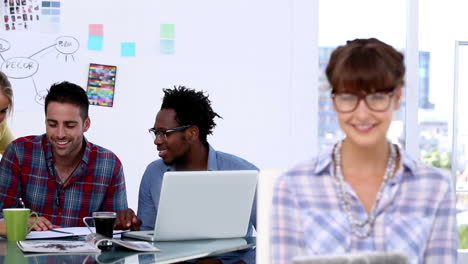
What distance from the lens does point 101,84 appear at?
14.3 ft

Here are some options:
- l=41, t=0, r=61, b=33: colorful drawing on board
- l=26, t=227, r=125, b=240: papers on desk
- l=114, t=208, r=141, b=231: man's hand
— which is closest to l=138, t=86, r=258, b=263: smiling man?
l=114, t=208, r=141, b=231: man's hand

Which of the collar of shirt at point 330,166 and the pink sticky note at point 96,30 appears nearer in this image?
the collar of shirt at point 330,166

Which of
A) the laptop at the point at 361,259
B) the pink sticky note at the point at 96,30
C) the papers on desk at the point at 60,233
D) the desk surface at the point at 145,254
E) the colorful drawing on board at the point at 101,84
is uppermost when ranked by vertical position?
the pink sticky note at the point at 96,30

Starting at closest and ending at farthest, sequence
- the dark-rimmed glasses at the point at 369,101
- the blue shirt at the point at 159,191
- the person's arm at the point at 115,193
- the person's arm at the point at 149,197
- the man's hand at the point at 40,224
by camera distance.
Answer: the dark-rimmed glasses at the point at 369,101, the man's hand at the point at 40,224, the blue shirt at the point at 159,191, the person's arm at the point at 149,197, the person's arm at the point at 115,193

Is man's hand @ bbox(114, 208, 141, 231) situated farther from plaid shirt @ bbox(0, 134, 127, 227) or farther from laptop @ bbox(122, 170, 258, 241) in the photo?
plaid shirt @ bbox(0, 134, 127, 227)

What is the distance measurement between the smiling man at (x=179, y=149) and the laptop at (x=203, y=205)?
0.37m

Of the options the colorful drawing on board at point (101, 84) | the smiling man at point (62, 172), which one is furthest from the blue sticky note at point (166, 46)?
the smiling man at point (62, 172)

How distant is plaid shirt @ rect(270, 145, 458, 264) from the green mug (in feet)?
3.69

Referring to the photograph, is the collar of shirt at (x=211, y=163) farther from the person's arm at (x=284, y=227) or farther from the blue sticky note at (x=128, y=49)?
the person's arm at (x=284, y=227)

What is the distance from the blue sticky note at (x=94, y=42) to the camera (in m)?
4.33

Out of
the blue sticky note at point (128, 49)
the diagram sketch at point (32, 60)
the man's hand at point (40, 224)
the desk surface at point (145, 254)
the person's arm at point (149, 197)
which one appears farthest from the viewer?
the blue sticky note at point (128, 49)

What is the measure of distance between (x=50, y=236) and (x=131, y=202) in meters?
1.85

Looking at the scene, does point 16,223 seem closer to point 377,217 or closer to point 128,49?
point 377,217

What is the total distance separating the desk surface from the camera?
2.21 meters
